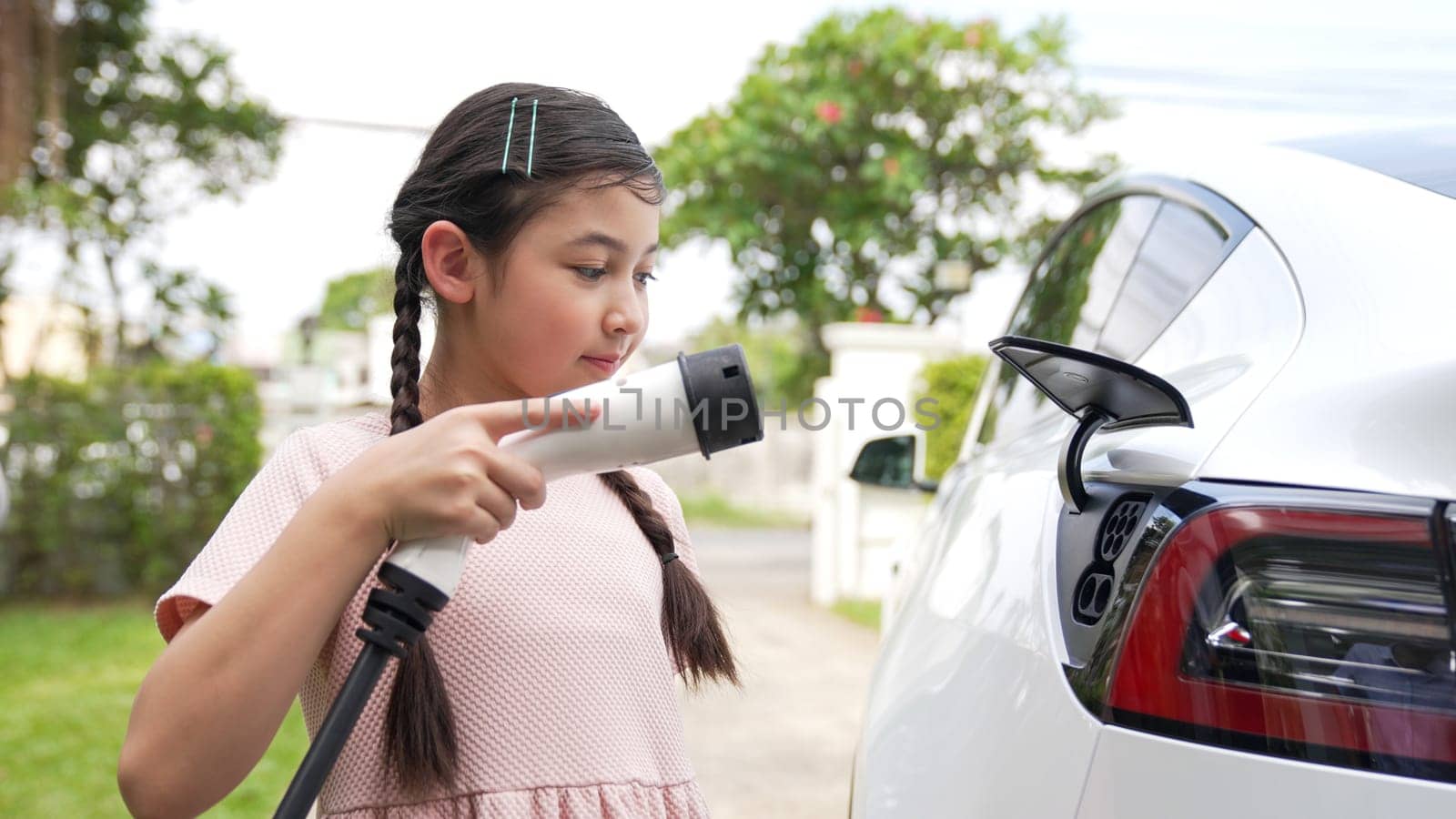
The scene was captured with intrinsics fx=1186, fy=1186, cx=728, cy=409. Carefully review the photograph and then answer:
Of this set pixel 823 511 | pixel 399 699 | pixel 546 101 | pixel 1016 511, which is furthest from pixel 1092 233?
pixel 823 511

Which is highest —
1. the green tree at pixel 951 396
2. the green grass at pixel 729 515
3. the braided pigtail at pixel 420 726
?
the braided pigtail at pixel 420 726

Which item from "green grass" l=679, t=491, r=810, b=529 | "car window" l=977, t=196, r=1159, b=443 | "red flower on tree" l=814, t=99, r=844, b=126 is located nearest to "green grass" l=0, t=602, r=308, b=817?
"car window" l=977, t=196, r=1159, b=443

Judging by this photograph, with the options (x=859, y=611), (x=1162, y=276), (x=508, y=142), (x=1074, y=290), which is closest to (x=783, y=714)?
(x=859, y=611)

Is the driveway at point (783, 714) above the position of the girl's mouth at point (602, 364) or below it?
below

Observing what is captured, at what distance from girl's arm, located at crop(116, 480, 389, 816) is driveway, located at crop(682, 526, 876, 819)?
2.19 feet

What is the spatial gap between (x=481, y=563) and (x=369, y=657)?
0.29 meters

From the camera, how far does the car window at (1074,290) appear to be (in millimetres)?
1875

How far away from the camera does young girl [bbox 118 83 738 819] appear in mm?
910

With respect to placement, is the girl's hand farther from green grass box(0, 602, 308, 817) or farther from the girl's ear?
green grass box(0, 602, 308, 817)

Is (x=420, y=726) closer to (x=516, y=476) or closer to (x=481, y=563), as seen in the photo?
(x=481, y=563)

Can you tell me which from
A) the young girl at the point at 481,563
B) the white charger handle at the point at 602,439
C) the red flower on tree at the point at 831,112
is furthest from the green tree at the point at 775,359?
the white charger handle at the point at 602,439

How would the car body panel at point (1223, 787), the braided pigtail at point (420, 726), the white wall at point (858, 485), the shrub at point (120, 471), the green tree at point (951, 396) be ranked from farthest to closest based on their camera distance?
the white wall at point (858, 485) → the green tree at point (951, 396) → the shrub at point (120, 471) → the braided pigtail at point (420, 726) → the car body panel at point (1223, 787)

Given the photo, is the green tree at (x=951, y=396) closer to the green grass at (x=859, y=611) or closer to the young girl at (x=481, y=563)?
the green grass at (x=859, y=611)

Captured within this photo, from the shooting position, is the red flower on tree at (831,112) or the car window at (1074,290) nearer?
the car window at (1074,290)
